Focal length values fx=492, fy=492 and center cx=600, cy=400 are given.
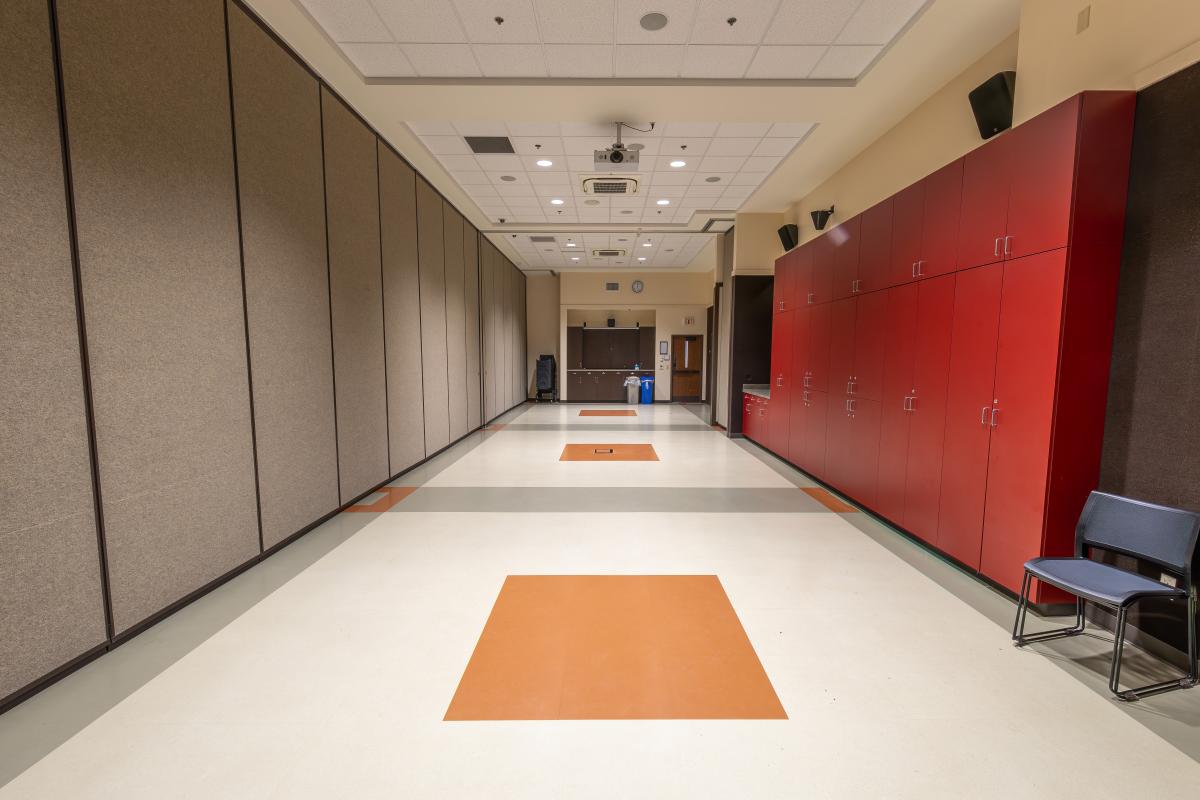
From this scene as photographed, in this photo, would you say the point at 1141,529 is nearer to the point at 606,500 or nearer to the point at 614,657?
the point at 614,657

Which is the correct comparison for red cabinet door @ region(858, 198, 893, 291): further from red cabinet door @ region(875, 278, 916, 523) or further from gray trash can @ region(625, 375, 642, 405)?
gray trash can @ region(625, 375, 642, 405)

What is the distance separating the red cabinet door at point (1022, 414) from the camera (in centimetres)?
271

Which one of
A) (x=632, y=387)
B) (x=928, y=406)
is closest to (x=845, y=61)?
(x=928, y=406)

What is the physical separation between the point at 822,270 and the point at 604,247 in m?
6.38

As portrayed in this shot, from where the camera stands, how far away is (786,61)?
4012mm

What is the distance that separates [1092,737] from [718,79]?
4.81 m

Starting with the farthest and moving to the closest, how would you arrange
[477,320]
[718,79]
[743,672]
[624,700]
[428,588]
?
[477,320] → [718,79] → [428,588] → [743,672] → [624,700]

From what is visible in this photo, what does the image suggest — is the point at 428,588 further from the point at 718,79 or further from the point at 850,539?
the point at 718,79

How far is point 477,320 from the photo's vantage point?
9.33 metres

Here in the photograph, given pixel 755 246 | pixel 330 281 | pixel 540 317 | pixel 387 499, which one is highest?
pixel 755 246

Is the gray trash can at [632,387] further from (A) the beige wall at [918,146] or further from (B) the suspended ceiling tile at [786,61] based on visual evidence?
(B) the suspended ceiling tile at [786,61]

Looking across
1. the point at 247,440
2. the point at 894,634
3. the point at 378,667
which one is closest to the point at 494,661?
the point at 378,667

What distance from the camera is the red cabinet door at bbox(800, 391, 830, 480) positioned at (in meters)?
5.53

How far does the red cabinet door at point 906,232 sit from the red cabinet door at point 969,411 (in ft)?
1.98
